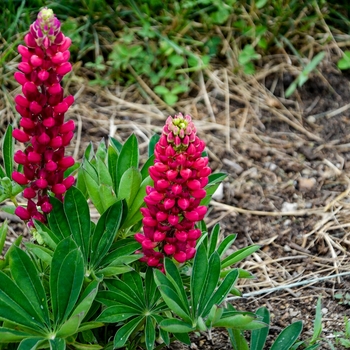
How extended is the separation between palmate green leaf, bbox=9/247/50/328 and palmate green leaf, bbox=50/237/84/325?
0.04 meters

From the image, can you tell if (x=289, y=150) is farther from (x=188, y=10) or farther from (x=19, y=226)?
(x=19, y=226)

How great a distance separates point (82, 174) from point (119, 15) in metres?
2.00

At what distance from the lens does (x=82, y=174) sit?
1.88m

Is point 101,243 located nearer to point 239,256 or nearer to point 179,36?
point 239,256

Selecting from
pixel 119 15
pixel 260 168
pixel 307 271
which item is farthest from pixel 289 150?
pixel 119 15

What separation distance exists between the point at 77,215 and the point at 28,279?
0.24 meters

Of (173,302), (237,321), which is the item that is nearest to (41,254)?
(173,302)

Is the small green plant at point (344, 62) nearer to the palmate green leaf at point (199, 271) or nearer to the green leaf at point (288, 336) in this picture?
the green leaf at point (288, 336)

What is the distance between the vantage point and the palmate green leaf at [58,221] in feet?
5.68

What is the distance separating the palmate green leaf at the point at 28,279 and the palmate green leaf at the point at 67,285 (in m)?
0.04

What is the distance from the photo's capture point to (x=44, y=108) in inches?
64.8

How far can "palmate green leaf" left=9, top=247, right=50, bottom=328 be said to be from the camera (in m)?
1.54

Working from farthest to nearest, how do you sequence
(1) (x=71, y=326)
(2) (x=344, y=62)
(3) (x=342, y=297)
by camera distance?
1. (2) (x=344, y=62)
2. (3) (x=342, y=297)
3. (1) (x=71, y=326)

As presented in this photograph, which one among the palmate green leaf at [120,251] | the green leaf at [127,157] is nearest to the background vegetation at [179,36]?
the green leaf at [127,157]
